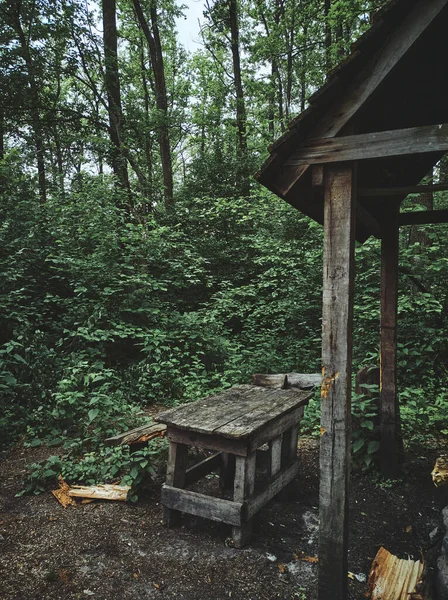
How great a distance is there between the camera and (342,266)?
8.62 feet

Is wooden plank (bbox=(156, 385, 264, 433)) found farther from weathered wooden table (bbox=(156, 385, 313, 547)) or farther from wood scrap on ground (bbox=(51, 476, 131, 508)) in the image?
wood scrap on ground (bbox=(51, 476, 131, 508))

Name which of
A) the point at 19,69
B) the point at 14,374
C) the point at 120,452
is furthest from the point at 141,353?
the point at 19,69

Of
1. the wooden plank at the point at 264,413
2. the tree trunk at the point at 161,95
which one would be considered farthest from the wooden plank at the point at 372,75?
the tree trunk at the point at 161,95

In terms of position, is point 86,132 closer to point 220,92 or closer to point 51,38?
point 51,38

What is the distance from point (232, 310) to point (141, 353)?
11.0 ft

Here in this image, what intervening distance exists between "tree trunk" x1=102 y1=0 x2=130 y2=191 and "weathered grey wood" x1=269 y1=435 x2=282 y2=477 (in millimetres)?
8613

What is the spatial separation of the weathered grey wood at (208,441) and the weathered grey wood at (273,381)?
1837 mm

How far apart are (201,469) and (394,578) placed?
194 cm

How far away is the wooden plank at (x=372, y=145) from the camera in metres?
2.33

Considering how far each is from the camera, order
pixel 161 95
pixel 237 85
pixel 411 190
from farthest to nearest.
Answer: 1. pixel 237 85
2. pixel 161 95
3. pixel 411 190

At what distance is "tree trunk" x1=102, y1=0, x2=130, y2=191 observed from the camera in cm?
1073

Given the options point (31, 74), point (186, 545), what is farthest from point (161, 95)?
point (186, 545)

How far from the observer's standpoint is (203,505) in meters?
3.38

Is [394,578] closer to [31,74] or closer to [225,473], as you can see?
[225,473]
